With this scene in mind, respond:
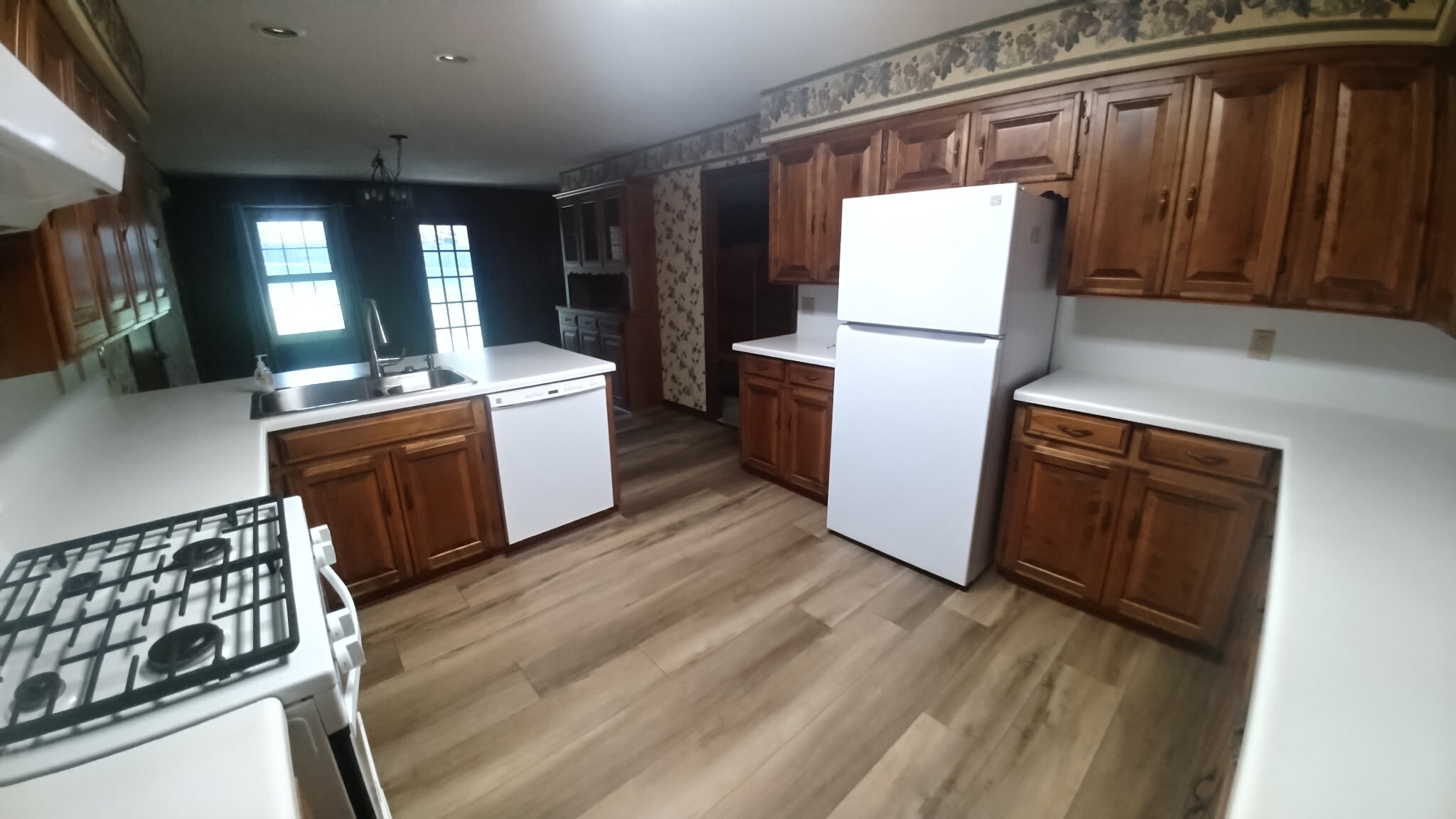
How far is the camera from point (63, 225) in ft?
4.03

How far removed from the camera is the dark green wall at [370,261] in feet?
17.1

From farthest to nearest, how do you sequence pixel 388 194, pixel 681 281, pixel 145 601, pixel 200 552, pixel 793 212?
1. pixel 681 281
2. pixel 388 194
3. pixel 793 212
4. pixel 200 552
5. pixel 145 601

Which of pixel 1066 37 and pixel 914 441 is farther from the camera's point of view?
pixel 914 441

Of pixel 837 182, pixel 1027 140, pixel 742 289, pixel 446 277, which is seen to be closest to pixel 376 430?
pixel 837 182

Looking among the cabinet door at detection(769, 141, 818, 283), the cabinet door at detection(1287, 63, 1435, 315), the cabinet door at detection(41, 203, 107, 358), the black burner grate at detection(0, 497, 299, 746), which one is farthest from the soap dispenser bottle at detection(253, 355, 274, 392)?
the cabinet door at detection(1287, 63, 1435, 315)

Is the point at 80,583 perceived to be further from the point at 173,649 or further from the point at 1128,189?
the point at 1128,189

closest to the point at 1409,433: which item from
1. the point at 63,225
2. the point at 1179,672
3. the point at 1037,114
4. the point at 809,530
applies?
the point at 1179,672

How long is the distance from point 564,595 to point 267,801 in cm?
181

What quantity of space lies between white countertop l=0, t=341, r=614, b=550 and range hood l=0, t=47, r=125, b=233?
0.72 meters

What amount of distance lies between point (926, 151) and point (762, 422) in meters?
1.72

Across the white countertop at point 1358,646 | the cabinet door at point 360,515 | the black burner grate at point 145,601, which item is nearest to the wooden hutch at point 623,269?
the cabinet door at point 360,515

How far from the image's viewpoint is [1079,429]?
6.78 ft

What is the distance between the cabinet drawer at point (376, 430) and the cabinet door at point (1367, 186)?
125 inches

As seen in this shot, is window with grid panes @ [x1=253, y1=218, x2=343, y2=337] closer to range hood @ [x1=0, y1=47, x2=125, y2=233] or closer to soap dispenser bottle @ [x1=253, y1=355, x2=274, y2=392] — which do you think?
soap dispenser bottle @ [x1=253, y1=355, x2=274, y2=392]
